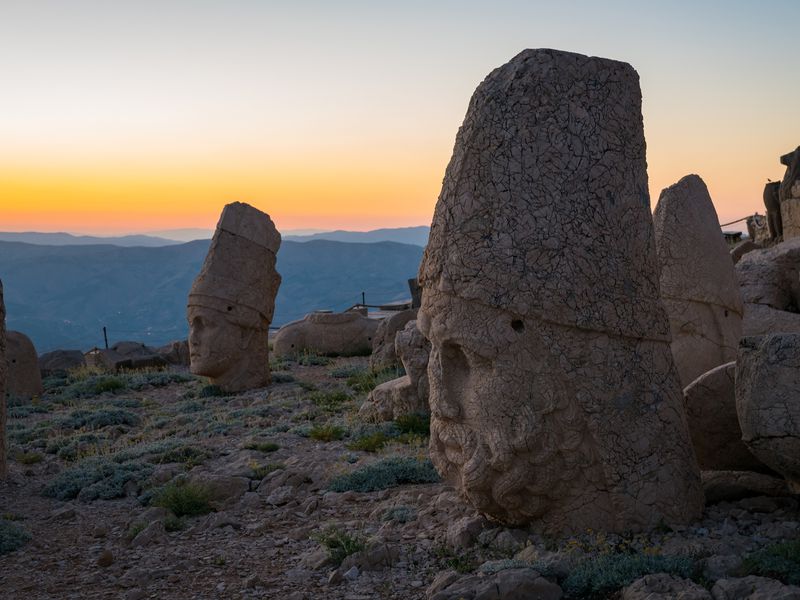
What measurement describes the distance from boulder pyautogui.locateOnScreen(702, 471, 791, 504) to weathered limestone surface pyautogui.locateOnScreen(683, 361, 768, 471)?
0.38 ft

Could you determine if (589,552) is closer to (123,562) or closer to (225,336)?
(123,562)

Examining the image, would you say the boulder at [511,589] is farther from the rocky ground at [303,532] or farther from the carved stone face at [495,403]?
the carved stone face at [495,403]

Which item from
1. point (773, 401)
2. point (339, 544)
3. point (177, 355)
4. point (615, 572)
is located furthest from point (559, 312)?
point (177, 355)

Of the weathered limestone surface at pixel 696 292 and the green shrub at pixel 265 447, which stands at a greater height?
the weathered limestone surface at pixel 696 292

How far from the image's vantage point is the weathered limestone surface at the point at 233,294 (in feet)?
41.7

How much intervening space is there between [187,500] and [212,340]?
19.9 feet

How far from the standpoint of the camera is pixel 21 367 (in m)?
14.6

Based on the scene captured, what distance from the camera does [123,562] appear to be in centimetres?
596

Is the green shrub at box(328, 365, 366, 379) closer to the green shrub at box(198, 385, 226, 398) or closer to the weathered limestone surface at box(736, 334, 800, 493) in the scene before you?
the green shrub at box(198, 385, 226, 398)

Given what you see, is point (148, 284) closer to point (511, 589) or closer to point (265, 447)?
point (265, 447)

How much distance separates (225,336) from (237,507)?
6107 mm

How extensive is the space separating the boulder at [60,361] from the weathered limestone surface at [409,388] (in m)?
10.0

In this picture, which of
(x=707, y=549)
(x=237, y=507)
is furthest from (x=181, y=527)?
(x=707, y=549)

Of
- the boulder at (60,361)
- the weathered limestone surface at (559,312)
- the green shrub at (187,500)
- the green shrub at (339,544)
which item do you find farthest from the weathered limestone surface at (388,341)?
the weathered limestone surface at (559,312)
